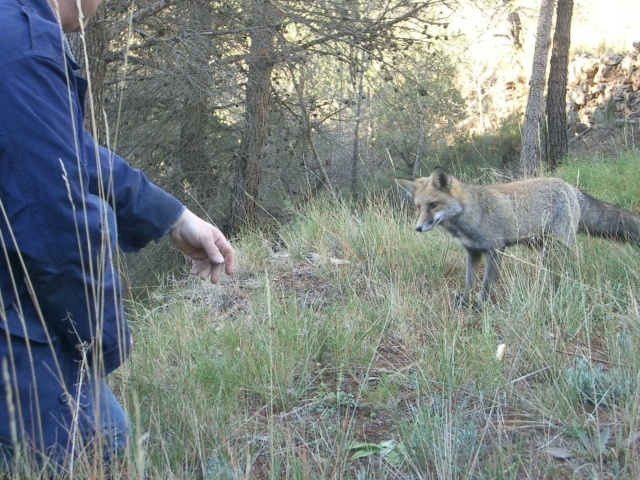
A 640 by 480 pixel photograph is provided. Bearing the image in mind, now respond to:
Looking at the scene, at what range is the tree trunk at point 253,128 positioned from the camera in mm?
9664

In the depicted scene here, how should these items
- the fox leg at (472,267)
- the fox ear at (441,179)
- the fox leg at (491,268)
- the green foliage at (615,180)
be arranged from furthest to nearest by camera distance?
the green foliage at (615,180) < the fox ear at (441,179) < the fox leg at (472,267) < the fox leg at (491,268)

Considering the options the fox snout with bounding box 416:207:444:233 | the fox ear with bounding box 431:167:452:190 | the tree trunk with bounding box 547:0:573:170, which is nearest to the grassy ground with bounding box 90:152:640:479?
the fox snout with bounding box 416:207:444:233

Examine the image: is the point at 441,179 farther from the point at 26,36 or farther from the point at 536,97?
the point at 536,97

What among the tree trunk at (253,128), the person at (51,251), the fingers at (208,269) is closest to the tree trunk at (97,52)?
the tree trunk at (253,128)

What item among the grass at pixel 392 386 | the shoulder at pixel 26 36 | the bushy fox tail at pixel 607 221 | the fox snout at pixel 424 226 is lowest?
the grass at pixel 392 386

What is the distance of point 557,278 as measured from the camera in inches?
215

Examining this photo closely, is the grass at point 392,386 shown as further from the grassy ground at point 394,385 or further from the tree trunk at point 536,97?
the tree trunk at point 536,97

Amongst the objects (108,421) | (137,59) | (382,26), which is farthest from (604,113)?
(108,421)

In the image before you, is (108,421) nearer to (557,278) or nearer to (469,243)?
(557,278)

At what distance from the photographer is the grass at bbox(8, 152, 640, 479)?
2.52 m

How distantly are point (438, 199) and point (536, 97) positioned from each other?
7.31 m

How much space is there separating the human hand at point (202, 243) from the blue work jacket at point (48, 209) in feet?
1.18

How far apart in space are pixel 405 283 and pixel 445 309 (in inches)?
38.1

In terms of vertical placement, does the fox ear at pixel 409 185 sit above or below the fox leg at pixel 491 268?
above
